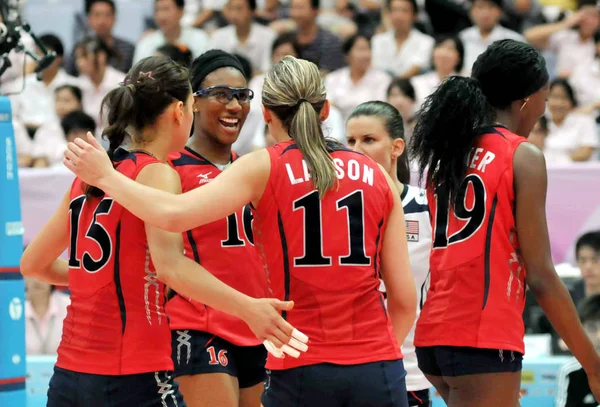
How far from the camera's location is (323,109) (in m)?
3.70

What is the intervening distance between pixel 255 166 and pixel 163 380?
2.90ft

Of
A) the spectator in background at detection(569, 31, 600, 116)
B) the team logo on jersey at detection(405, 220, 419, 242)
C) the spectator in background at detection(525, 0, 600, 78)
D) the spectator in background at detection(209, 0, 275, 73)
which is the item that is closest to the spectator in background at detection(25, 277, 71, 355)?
the team logo on jersey at detection(405, 220, 419, 242)

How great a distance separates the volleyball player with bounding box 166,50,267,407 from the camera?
4.47 m

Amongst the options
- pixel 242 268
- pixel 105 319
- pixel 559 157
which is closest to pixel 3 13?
pixel 242 268

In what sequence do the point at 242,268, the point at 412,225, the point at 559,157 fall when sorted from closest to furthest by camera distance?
the point at 242,268
the point at 412,225
the point at 559,157

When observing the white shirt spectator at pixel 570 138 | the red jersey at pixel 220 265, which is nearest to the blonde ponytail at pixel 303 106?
the red jersey at pixel 220 265

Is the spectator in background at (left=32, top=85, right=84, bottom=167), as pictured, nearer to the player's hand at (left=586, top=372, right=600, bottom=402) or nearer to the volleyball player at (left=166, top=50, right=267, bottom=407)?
the volleyball player at (left=166, top=50, right=267, bottom=407)

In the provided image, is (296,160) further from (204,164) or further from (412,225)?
(412,225)

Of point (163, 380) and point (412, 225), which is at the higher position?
point (412, 225)

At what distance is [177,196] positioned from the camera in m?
3.46

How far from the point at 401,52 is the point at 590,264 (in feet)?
14.9

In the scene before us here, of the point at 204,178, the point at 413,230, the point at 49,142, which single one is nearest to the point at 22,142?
the point at 49,142

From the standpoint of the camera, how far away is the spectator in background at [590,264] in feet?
23.3

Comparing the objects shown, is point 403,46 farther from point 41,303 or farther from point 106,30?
point 41,303
